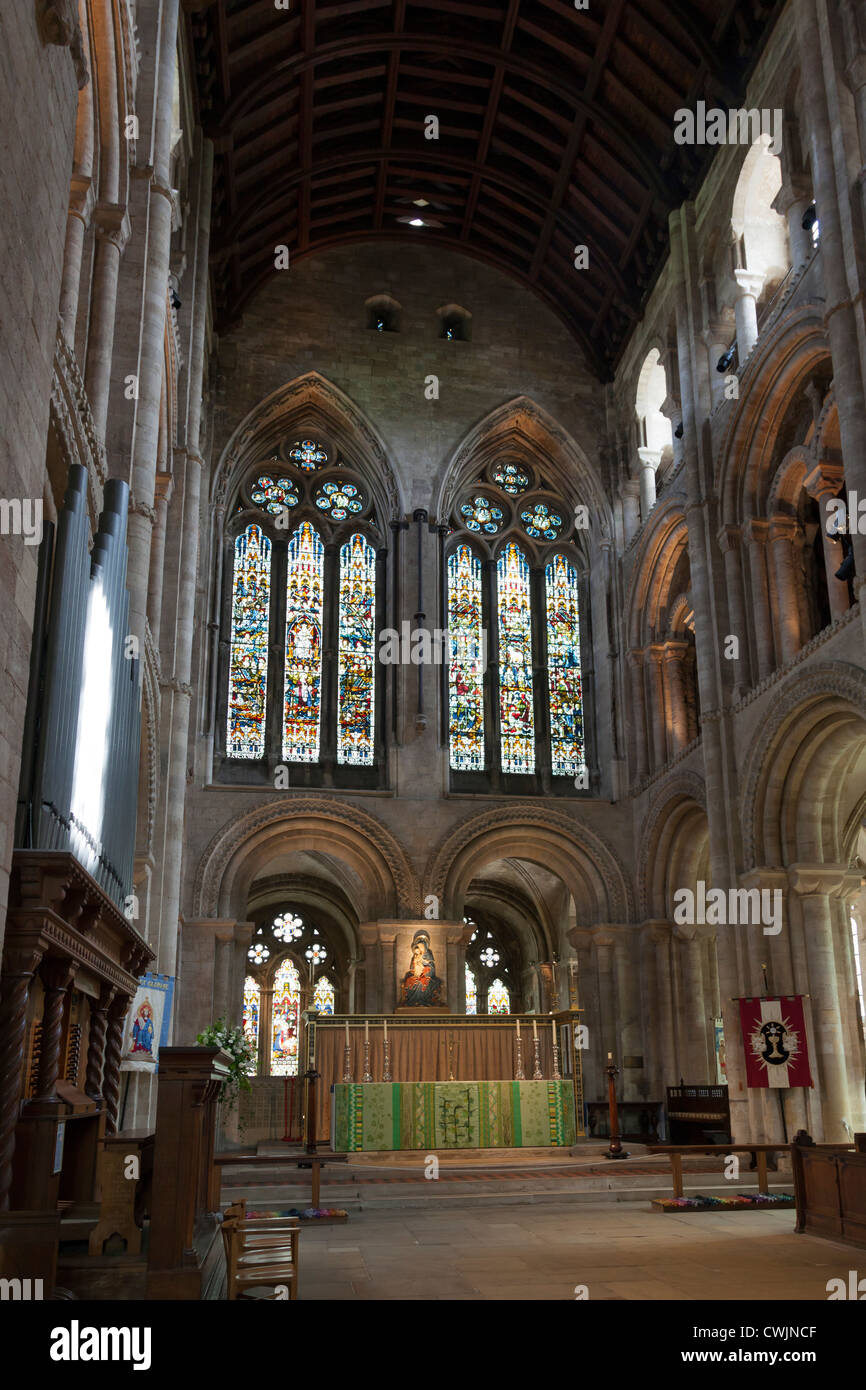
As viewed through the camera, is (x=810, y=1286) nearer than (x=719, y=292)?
Yes

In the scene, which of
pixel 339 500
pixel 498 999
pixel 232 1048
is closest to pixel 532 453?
pixel 339 500

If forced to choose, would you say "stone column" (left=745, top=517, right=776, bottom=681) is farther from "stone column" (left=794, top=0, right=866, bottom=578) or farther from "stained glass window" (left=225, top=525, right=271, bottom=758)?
"stained glass window" (left=225, top=525, right=271, bottom=758)

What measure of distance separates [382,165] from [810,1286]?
21970 mm

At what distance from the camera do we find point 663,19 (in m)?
18.8

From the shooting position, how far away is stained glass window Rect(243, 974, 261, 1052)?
2652 cm

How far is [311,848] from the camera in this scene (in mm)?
21516

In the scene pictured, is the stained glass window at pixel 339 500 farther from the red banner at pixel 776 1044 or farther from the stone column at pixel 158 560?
the red banner at pixel 776 1044

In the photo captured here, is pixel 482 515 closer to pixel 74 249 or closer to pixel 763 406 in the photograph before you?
pixel 763 406

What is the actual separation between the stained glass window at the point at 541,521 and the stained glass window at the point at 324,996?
1166 centimetres

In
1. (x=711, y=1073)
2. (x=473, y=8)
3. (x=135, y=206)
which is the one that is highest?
(x=473, y=8)

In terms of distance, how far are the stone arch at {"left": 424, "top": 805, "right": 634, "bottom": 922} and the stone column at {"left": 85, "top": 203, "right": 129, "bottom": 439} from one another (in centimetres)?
1174

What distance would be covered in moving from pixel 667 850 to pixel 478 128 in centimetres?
1418
